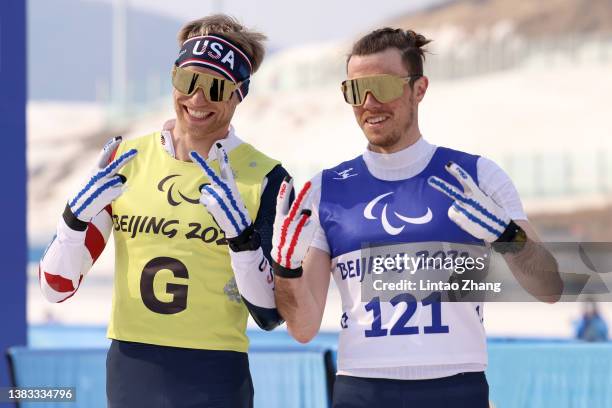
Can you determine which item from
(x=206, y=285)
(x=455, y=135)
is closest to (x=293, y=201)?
(x=206, y=285)

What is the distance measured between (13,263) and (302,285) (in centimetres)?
449

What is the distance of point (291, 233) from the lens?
3.88 m

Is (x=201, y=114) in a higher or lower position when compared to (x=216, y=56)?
lower

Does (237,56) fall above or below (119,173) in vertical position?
above

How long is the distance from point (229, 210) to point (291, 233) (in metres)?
0.26

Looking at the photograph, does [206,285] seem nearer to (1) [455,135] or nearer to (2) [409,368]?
(2) [409,368]

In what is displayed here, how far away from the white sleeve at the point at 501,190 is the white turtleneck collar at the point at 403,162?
0.23 m

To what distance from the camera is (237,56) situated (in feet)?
14.8

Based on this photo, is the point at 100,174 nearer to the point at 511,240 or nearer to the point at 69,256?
the point at 69,256

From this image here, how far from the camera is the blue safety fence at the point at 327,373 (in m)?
7.40

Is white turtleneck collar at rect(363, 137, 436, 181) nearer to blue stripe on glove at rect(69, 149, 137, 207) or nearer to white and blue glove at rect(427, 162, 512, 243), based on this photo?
white and blue glove at rect(427, 162, 512, 243)

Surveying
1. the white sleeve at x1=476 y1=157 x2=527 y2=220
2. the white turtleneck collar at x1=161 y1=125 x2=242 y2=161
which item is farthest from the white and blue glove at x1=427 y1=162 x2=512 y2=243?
the white turtleneck collar at x1=161 y1=125 x2=242 y2=161

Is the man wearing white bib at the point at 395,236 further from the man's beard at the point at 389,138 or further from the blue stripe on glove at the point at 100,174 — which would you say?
the blue stripe on glove at the point at 100,174

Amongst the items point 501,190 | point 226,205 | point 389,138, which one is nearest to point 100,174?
point 226,205
